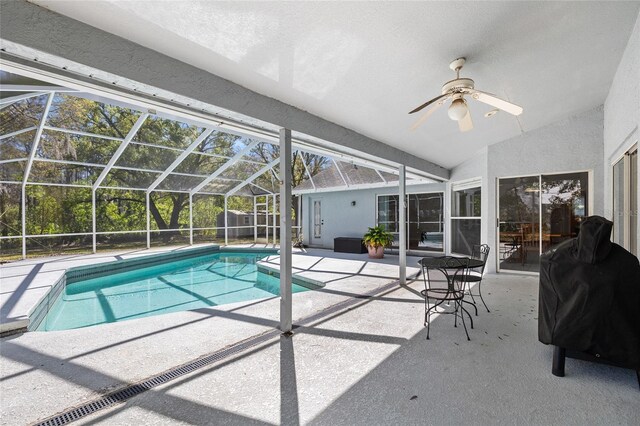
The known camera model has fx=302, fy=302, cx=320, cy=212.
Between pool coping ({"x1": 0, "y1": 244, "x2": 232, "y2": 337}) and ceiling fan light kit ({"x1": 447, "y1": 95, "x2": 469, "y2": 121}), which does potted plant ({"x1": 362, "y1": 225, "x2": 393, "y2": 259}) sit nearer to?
pool coping ({"x1": 0, "y1": 244, "x2": 232, "y2": 337})

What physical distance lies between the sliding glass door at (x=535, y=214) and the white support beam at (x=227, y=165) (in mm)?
6297

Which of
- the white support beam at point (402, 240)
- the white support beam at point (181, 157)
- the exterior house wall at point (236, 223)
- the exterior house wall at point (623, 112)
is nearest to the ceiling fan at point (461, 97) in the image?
the exterior house wall at point (623, 112)

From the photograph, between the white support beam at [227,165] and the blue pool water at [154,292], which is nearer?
the blue pool water at [154,292]

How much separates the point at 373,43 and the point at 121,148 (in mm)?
7061

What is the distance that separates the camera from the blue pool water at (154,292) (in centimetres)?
508

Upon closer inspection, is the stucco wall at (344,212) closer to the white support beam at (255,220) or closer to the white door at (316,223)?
the white door at (316,223)

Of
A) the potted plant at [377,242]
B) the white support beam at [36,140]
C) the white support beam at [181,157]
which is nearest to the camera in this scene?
the white support beam at [36,140]

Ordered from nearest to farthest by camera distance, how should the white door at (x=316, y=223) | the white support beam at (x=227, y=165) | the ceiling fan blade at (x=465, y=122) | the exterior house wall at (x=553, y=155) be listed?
the ceiling fan blade at (x=465, y=122)
the exterior house wall at (x=553, y=155)
the white support beam at (x=227, y=165)
the white door at (x=316, y=223)

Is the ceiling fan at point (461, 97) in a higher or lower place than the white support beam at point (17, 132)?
lower

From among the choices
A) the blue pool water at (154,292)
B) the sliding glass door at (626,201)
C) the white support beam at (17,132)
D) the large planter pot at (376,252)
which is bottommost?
the blue pool water at (154,292)

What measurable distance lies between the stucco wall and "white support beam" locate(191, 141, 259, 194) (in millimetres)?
4038

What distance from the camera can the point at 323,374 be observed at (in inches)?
103

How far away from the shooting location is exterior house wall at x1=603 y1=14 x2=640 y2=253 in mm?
3060

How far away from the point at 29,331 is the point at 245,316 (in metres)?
2.60
